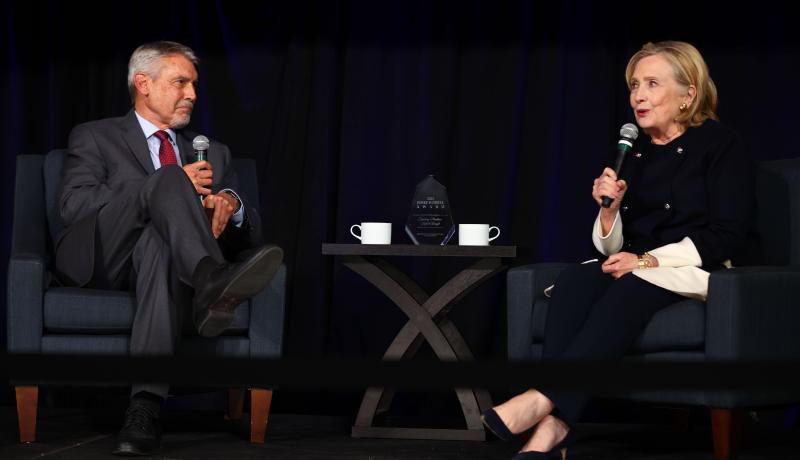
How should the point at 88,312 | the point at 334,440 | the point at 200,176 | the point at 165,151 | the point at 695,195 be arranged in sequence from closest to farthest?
1. the point at 695,195
2. the point at 88,312
3. the point at 200,176
4. the point at 334,440
5. the point at 165,151

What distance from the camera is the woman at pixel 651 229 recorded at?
2.37 meters

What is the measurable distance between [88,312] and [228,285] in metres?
0.57

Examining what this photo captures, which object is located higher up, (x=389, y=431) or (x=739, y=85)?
(x=739, y=85)

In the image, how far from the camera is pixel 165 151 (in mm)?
3297

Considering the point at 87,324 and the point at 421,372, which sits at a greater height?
the point at 421,372

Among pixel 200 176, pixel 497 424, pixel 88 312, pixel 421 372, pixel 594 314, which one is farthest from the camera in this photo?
pixel 200 176

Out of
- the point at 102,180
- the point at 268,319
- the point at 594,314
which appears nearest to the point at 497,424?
the point at 594,314

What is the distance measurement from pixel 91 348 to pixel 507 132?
171cm

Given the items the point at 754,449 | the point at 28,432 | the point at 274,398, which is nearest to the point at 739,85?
the point at 754,449

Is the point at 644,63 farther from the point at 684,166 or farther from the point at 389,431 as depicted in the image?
the point at 389,431

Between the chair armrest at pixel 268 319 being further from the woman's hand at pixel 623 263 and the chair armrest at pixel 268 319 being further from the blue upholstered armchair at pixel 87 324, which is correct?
the woman's hand at pixel 623 263

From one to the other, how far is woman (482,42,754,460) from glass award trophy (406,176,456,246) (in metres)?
0.64

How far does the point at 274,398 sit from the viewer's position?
3.88 m

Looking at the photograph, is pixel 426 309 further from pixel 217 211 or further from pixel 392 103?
pixel 392 103
